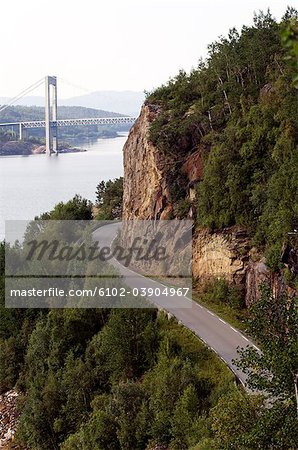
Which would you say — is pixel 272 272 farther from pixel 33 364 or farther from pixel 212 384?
pixel 33 364

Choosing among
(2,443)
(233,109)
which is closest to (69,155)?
(233,109)

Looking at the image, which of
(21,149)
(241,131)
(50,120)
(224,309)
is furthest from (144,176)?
(21,149)

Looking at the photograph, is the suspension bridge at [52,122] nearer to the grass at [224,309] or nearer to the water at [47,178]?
the water at [47,178]

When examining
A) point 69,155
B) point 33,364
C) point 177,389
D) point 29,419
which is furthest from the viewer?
point 69,155

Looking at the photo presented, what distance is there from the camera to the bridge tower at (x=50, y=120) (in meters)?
63.1

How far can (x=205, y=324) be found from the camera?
1602 centimetres

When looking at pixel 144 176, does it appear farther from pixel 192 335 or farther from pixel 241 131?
pixel 192 335

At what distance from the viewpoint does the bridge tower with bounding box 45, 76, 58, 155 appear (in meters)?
63.1

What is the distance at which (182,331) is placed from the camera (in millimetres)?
15758

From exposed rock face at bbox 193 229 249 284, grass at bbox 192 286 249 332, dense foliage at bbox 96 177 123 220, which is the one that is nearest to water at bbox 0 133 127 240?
dense foliage at bbox 96 177 123 220

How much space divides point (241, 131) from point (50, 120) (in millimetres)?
50949

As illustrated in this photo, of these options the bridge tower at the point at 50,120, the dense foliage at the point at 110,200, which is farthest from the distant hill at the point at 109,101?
the dense foliage at the point at 110,200

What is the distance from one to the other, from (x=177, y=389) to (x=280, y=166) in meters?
7.16

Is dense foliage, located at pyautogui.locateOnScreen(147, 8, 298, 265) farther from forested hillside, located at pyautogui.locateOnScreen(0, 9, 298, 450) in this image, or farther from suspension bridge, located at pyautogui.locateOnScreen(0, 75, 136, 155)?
suspension bridge, located at pyautogui.locateOnScreen(0, 75, 136, 155)
